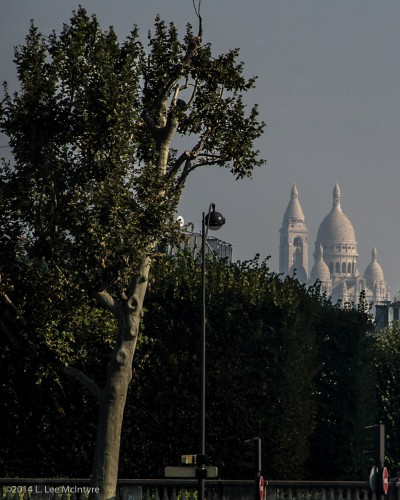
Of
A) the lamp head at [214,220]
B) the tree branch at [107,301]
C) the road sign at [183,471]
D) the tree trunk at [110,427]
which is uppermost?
the lamp head at [214,220]

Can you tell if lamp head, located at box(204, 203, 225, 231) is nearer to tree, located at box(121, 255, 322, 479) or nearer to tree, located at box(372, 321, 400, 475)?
tree, located at box(121, 255, 322, 479)

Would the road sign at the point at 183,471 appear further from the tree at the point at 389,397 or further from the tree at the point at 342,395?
the tree at the point at 389,397

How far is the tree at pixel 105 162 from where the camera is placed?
41.9 metres

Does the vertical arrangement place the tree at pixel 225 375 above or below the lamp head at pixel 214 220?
below

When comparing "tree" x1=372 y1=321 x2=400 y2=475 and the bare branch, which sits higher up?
"tree" x1=372 y1=321 x2=400 y2=475

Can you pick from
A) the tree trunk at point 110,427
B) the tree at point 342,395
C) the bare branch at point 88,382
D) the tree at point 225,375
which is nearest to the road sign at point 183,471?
the tree trunk at point 110,427

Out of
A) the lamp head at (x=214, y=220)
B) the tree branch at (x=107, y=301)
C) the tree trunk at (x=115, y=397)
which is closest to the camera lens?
the tree branch at (x=107, y=301)

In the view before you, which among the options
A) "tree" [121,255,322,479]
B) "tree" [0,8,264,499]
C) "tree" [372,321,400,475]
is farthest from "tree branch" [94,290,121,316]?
"tree" [372,321,400,475]

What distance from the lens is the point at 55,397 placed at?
54.9m

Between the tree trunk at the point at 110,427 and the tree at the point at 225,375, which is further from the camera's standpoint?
the tree at the point at 225,375

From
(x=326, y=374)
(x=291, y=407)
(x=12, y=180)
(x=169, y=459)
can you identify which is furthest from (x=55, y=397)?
(x=326, y=374)

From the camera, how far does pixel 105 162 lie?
1662 inches

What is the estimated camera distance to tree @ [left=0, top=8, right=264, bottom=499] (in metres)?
41.9

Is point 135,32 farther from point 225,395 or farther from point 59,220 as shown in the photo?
point 225,395
